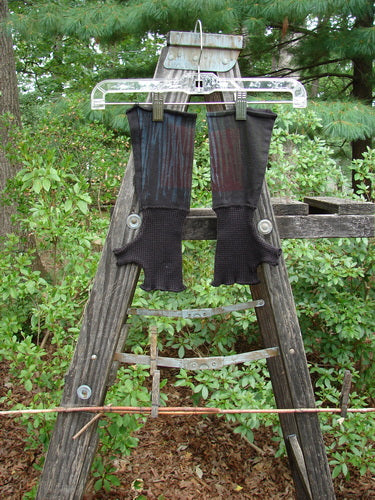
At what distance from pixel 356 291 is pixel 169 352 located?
4.79 ft

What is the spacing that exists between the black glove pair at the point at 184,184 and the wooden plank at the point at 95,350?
0.23 ft

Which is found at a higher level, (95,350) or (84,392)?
(95,350)

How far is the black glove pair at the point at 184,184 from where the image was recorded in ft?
4.98

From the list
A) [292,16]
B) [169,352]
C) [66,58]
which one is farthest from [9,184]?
[66,58]

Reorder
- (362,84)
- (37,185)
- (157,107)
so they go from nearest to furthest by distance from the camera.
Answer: (157,107) < (37,185) < (362,84)

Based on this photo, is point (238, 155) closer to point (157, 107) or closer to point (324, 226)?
point (157, 107)

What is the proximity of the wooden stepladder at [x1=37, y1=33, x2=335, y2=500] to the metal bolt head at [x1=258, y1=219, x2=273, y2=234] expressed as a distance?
0.01 m

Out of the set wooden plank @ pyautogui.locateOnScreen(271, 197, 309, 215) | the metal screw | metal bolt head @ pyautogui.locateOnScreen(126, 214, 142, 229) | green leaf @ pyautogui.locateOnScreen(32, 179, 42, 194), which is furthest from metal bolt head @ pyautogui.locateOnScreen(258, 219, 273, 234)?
green leaf @ pyautogui.locateOnScreen(32, 179, 42, 194)

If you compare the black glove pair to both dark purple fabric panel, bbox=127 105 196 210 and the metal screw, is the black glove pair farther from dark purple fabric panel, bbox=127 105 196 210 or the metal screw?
the metal screw

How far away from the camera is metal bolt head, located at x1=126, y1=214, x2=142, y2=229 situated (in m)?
1.56

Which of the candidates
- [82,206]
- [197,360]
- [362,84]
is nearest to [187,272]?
[82,206]

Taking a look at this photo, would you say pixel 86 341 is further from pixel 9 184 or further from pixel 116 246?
pixel 9 184

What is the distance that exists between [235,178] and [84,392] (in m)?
0.89

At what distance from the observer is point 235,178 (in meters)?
1.53
